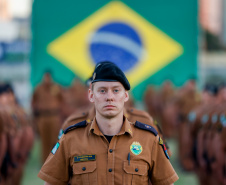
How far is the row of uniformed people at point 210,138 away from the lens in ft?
16.1

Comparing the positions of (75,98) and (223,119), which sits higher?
(75,98)

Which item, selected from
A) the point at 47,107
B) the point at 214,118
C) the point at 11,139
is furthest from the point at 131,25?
the point at 11,139

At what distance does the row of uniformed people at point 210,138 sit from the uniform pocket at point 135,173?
2.61 meters

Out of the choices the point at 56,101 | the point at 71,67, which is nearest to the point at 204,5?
the point at 71,67

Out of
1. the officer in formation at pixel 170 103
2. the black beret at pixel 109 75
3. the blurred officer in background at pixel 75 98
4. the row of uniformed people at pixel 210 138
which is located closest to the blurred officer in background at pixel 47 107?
the blurred officer in background at pixel 75 98

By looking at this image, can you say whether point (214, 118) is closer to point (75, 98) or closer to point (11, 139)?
point (11, 139)

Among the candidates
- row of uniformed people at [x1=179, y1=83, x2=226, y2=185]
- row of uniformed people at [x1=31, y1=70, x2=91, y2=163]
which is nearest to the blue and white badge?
row of uniformed people at [x1=179, y1=83, x2=226, y2=185]

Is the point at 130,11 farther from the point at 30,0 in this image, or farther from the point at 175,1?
the point at 30,0

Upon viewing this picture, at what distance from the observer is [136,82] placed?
1529cm

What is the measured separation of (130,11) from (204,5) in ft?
68.8

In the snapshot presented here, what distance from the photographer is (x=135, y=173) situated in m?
2.36

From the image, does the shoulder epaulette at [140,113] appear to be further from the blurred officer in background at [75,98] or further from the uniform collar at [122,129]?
the blurred officer in background at [75,98]

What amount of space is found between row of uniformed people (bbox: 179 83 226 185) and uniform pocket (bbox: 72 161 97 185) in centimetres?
276

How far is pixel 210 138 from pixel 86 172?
11.0 feet
